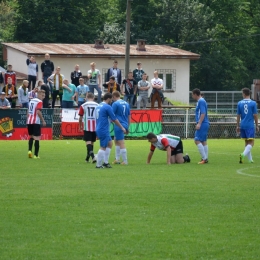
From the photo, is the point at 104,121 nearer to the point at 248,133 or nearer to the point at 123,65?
the point at 248,133

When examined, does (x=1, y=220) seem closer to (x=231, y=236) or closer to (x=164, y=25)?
(x=231, y=236)

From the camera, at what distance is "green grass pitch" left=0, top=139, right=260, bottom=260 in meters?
8.62

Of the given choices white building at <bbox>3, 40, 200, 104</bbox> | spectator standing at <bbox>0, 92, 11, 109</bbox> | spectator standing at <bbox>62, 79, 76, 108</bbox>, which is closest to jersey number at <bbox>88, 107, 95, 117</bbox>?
spectator standing at <bbox>0, 92, 11, 109</bbox>

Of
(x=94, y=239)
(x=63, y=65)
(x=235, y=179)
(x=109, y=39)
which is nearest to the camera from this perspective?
(x=94, y=239)

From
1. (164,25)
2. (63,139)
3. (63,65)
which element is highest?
(164,25)

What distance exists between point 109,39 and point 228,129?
30.3m

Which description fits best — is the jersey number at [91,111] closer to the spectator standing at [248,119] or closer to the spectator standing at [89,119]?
the spectator standing at [89,119]

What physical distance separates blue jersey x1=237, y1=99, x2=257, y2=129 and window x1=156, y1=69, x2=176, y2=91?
1267 inches

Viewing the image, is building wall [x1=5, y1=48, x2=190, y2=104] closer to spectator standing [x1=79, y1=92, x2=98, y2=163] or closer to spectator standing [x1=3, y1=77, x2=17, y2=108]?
spectator standing [x1=3, y1=77, x2=17, y2=108]

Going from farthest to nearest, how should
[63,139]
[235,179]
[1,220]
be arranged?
[63,139] < [235,179] < [1,220]

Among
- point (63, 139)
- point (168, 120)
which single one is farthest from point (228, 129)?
point (63, 139)

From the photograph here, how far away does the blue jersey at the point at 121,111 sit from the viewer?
1956 cm

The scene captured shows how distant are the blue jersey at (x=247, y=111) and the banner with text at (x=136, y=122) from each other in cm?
1348

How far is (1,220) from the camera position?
33.9 ft
